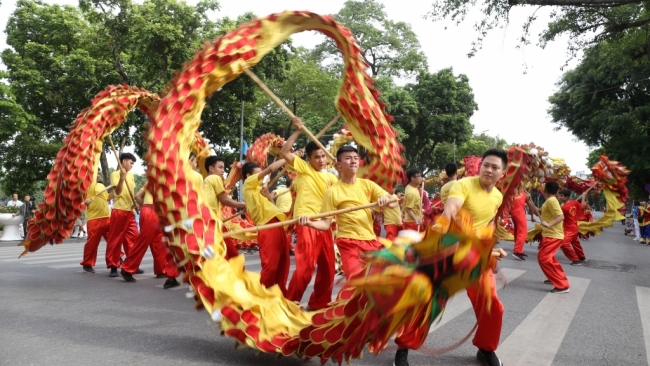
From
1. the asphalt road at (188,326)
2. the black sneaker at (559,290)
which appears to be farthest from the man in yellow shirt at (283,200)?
the black sneaker at (559,290)

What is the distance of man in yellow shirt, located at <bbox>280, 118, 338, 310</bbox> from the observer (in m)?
4.52

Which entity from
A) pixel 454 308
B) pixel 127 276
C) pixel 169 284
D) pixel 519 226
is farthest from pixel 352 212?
pixel 519 226

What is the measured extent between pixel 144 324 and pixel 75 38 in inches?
761

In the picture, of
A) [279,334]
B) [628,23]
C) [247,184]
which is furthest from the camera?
[628,23]

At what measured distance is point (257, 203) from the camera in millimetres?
5352

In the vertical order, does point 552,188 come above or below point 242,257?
above

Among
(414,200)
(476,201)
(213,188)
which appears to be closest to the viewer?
(476,201)

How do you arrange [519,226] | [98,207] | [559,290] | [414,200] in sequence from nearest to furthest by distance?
[559,290] → [98,207] → [414,200] → [519,226]

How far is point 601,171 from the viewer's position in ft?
35.9

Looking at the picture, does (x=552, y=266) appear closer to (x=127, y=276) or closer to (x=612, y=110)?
(x=127, y=276)

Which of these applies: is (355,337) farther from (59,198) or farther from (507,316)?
(59,198)


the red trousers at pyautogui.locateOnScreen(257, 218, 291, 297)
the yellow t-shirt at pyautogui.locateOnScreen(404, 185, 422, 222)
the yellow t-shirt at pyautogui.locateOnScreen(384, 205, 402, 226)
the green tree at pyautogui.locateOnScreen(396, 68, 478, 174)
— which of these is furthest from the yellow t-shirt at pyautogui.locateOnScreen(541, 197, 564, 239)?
the green tree at pyautogui.locateOnScreen(396, 68, 478, 174)

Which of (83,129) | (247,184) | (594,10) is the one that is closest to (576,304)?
(247,184)

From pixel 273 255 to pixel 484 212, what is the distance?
6.88ft
